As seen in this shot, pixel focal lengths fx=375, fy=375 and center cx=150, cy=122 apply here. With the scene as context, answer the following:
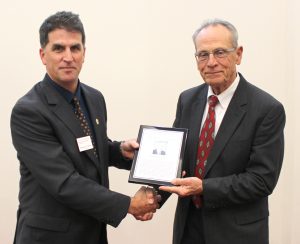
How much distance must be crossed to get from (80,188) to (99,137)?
1.15 ft

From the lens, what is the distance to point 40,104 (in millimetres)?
2031

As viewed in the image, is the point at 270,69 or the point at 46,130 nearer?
the point at 46,130

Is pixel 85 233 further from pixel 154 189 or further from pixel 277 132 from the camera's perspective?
pixel 277 132

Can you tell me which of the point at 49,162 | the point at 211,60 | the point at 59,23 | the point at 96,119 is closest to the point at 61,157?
the point at 49,162

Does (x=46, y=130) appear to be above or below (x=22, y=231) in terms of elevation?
above

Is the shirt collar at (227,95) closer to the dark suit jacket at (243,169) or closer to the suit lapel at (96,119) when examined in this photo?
the dark suit jacket at (243,169)

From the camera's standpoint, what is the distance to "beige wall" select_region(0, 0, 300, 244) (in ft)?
11.2

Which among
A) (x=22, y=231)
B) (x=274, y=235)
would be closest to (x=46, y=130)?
(x=22, y=231)

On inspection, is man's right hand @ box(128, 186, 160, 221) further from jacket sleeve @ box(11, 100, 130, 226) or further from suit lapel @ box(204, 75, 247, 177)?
suit lapel @ box(204, 75, 247, 177)

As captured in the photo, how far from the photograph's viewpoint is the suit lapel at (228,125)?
202cm

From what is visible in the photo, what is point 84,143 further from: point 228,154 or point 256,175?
point 256,175

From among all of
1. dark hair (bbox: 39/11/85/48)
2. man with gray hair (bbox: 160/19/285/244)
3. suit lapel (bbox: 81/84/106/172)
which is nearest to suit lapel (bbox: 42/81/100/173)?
suit lapel (bbox: 81/84/106/172)

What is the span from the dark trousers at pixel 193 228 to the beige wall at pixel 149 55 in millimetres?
1470

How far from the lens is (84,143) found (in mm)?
2078
